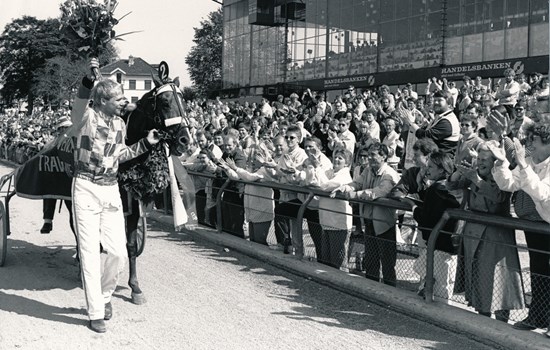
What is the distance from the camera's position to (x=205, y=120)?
2077cm

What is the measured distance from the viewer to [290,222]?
9.30m

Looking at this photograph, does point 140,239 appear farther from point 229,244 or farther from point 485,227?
point 485,227

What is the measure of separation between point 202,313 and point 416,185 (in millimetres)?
2524

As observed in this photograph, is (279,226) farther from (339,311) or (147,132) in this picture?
(147,132)

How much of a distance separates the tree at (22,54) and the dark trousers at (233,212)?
88792mm

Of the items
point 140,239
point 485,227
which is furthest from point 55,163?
point 485,227

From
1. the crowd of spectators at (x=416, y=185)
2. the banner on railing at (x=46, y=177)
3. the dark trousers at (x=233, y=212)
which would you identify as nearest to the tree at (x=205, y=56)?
the crowd of spectators at (x=416, y=185)

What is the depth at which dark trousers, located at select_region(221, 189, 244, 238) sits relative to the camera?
34.4ft

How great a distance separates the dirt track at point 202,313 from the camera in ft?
19.0

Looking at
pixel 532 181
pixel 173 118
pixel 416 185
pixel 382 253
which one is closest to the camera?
pixel 532 181

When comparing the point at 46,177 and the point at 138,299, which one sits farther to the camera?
the point at 46,177

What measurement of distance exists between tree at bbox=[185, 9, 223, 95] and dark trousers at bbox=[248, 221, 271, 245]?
7630cm

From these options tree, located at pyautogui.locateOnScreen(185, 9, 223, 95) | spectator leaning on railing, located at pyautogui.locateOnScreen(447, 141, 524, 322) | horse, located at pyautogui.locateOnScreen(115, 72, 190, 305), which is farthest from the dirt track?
tree, located at pyautogui.locateOnScreen(185, 9, 223, 95)

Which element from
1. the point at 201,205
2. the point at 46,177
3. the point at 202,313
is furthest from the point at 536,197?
the point at 201,205
